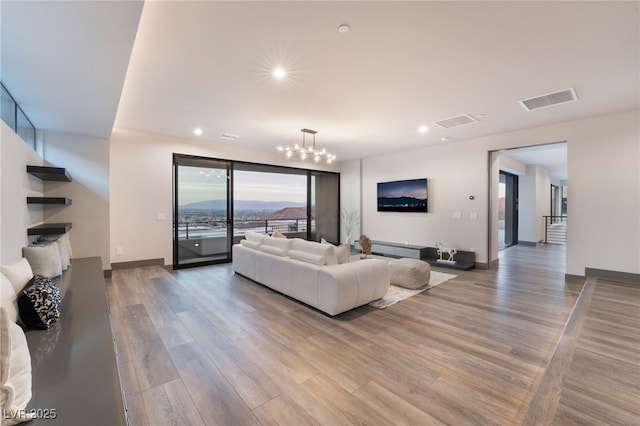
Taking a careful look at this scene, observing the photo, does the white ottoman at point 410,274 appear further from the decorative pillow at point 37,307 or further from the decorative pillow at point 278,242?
the decorative pillow at point 37,307

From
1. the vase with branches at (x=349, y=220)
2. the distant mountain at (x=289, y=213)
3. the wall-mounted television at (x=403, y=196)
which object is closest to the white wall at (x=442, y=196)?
the wall-mounted television at (x=403, y=196)

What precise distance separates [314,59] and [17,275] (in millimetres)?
3202

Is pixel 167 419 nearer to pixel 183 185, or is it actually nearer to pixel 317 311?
pixel 317 311

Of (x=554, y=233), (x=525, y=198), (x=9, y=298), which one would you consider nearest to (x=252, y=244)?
(x=9, y=298)

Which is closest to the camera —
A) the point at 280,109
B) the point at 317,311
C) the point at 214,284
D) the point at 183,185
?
the point at 317,311

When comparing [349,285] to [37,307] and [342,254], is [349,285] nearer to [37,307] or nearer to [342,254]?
[342,254]

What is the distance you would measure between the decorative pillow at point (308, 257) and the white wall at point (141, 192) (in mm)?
3351

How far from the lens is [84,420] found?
1116 millimetres

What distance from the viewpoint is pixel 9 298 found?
1854 mm

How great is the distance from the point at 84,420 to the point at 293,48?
9.78 ft

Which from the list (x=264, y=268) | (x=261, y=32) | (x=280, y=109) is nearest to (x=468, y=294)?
(x=264, y=268)

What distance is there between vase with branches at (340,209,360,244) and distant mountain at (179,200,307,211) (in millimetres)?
1479

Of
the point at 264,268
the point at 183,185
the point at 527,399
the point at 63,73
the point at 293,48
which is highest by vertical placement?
the point at 293,48

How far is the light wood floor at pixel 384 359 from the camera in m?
1.83
